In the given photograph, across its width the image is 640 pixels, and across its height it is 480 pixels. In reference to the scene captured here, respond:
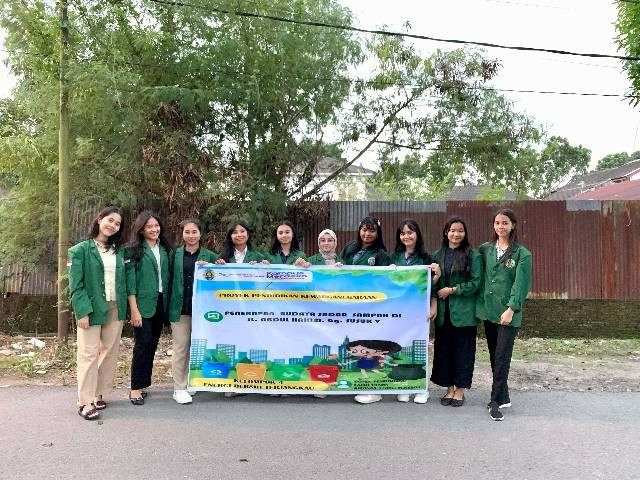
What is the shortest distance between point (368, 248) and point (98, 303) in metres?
2.55

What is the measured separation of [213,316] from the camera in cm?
512

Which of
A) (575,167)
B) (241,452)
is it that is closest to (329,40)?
(241,452)

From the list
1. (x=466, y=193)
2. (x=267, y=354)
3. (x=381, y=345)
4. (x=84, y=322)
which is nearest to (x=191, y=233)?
(x=84, y=322)

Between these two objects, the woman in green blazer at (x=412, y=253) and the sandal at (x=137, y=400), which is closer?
the sandal at (x=137, y=400)

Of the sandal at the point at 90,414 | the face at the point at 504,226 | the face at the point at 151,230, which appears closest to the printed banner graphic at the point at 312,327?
the face at the point at 151,230

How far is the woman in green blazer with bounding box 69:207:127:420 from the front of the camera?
178 inches

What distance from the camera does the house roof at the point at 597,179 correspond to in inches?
1378

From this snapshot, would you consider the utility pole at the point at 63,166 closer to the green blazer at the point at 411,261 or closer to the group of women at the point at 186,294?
the group of women at the point at 186,294

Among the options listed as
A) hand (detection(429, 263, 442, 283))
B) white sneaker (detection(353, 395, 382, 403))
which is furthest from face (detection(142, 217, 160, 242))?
hand (detection(429, 263, 442, 283))

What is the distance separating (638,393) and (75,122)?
7423 millimetres

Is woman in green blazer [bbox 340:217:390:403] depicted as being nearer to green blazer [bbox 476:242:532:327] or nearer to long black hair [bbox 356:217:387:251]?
long black hair [bbox 356:217:387:251]

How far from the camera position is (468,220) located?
865 centimetres

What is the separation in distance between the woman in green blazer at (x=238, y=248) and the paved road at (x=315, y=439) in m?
1.31

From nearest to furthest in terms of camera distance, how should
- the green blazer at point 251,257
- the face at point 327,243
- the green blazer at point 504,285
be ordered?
1. the green blazer at point 504,285
2. the green blazer at point 251,257
3. the face at point 327,243
